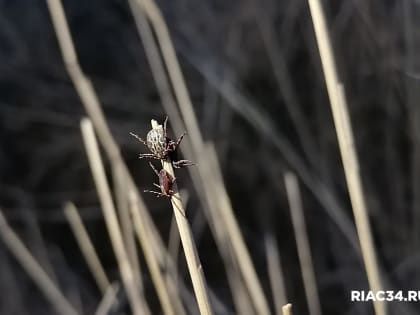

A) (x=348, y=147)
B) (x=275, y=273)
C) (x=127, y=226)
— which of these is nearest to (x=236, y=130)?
(x=275, y=273)

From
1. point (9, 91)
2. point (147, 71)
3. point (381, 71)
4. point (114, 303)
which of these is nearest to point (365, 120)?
Answer: point (381, 71)

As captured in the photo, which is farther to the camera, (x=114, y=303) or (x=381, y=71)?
(x=381, y=71)

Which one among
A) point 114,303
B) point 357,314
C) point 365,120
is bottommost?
point 357,314

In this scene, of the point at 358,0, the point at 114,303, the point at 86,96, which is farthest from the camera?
the point at 358,0

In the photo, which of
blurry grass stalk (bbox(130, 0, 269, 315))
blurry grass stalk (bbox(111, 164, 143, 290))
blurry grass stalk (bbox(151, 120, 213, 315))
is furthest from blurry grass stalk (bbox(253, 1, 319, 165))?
blurry grass stalk (bbox(151, 120, 213, 315))

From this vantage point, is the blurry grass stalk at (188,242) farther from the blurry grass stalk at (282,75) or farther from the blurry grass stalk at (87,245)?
the blurry grass stalk at (282,75)

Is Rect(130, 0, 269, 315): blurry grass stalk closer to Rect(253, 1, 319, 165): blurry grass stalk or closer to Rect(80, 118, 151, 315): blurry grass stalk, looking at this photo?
Rect(80, 118, 151, 315): blurry grass stalk

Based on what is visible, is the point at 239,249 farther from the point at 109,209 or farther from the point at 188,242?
the point at 188,242

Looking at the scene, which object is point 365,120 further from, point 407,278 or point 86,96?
point 86,96
